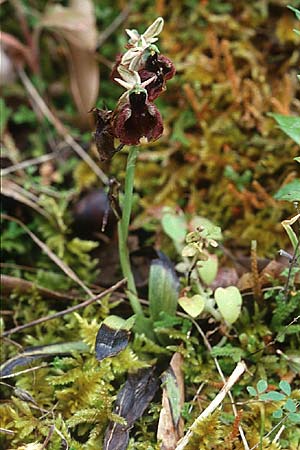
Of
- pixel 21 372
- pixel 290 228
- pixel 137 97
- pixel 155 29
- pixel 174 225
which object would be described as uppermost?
pixel 155 29

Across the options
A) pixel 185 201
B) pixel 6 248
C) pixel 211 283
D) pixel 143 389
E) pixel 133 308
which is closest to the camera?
pixel 143 389

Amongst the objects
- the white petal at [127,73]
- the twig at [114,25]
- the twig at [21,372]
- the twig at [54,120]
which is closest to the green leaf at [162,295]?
the twig at [21,372]

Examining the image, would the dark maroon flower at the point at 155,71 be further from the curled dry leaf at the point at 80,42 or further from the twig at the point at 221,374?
the curled dry leaf at the point at 80,42

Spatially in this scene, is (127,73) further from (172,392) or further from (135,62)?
(172,392)

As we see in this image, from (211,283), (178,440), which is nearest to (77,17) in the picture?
(211,283)

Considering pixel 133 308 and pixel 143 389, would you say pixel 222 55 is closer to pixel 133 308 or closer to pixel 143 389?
pixel 133 308

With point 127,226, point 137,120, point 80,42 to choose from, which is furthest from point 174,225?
point 80,42
